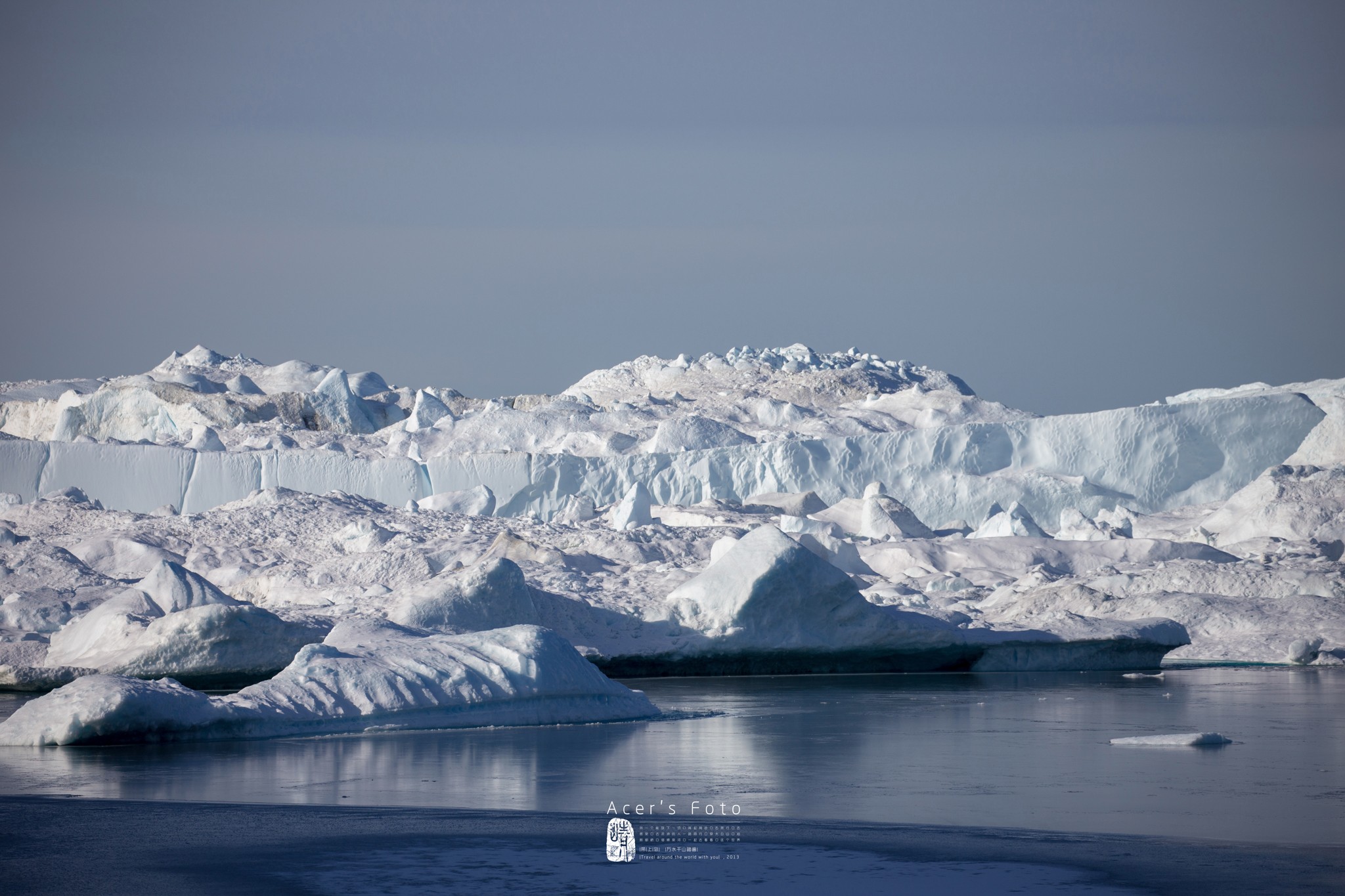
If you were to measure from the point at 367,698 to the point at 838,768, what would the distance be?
3088 millimetres

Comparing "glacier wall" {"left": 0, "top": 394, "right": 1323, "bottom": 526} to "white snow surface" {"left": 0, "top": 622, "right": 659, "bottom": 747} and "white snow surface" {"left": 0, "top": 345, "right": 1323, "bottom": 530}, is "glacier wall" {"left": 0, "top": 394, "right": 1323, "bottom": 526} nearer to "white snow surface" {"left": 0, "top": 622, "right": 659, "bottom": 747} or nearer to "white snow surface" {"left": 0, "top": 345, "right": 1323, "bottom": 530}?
"white snow surface" {"left": 0, "top": 345, "right": 1323, "bottom": 530}

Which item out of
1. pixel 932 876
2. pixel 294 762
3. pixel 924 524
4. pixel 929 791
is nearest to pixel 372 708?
pixel 294 762

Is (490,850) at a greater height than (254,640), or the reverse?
(254,640)

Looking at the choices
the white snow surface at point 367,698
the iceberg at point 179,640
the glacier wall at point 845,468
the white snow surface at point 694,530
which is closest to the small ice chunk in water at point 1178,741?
the white snow surface at point 367,698

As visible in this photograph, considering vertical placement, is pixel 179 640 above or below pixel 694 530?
below

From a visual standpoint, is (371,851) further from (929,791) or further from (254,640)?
(254,640)

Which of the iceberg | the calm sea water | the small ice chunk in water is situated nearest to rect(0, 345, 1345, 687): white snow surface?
the iceberg

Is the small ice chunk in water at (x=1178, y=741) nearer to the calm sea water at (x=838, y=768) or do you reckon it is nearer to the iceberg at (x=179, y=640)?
the calm sea water at (x=838, y=768)

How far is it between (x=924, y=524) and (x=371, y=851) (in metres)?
19.8

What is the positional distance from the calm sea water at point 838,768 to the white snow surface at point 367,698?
13 cm

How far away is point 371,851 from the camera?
18.7 feet

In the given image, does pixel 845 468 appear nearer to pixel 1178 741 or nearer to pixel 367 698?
pixel 1178 741

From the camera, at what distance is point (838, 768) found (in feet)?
26.8

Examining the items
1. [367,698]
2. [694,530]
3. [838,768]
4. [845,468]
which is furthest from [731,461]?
[838,768]
